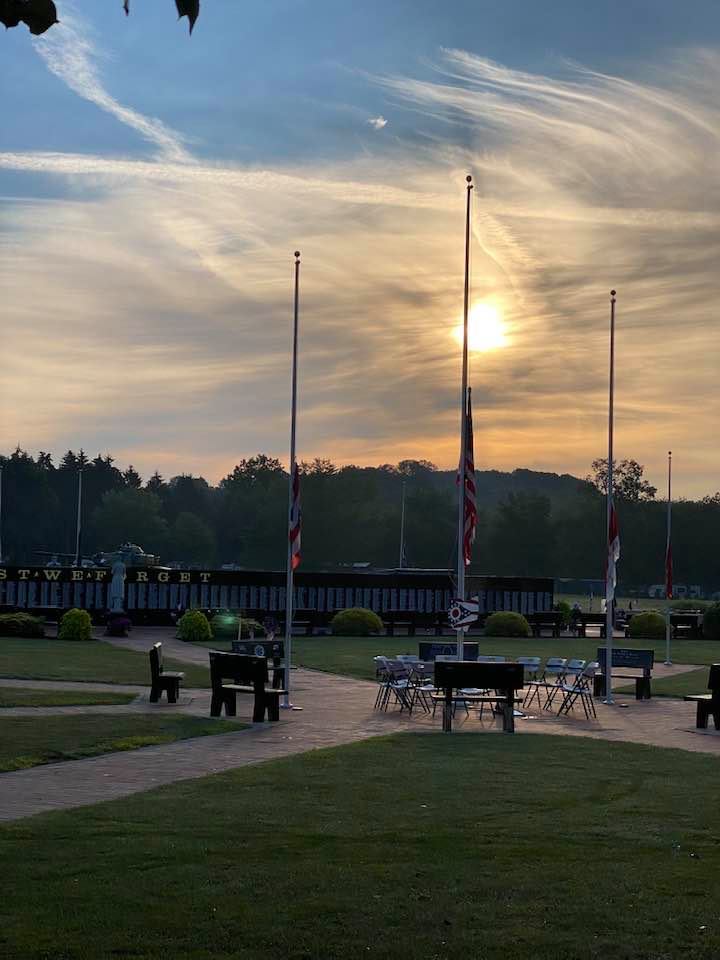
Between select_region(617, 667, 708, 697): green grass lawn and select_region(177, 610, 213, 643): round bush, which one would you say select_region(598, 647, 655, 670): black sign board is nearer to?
select_region(617, 667, 708, 697): green grass lawn

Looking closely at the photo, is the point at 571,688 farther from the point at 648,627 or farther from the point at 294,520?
the point at 648,627

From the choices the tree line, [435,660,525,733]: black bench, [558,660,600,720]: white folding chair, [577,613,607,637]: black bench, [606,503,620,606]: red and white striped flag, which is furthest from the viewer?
the tree line

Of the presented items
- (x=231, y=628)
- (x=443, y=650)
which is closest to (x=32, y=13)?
(x=443, y=650)

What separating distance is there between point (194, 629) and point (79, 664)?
1289 cm

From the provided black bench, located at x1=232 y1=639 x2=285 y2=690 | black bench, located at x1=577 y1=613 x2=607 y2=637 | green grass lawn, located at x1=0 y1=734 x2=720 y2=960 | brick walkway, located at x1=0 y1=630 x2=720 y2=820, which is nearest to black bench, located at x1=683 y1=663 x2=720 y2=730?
brick walkway, located at x1=0 y1=630 x2=720 y2=820

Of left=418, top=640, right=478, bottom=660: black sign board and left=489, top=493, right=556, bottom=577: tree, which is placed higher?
left=489, top=493, right=556, bottom=577: tree

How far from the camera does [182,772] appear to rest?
47.1 ft

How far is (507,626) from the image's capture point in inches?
1965

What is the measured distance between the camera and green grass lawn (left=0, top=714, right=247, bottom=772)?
1535 centimetres

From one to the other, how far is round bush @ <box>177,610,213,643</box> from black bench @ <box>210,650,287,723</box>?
22.5 m

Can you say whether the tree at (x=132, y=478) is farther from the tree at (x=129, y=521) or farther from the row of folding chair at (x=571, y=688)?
the row of folding chair at (x=571, y=688)

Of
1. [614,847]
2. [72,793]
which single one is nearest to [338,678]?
[72,793]

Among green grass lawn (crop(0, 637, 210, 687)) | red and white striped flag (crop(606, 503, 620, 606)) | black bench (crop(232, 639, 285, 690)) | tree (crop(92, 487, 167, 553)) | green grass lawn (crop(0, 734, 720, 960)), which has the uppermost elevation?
tree (crop(92, 487, 167, 553))

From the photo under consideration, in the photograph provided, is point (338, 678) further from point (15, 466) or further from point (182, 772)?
point (15, 466)
